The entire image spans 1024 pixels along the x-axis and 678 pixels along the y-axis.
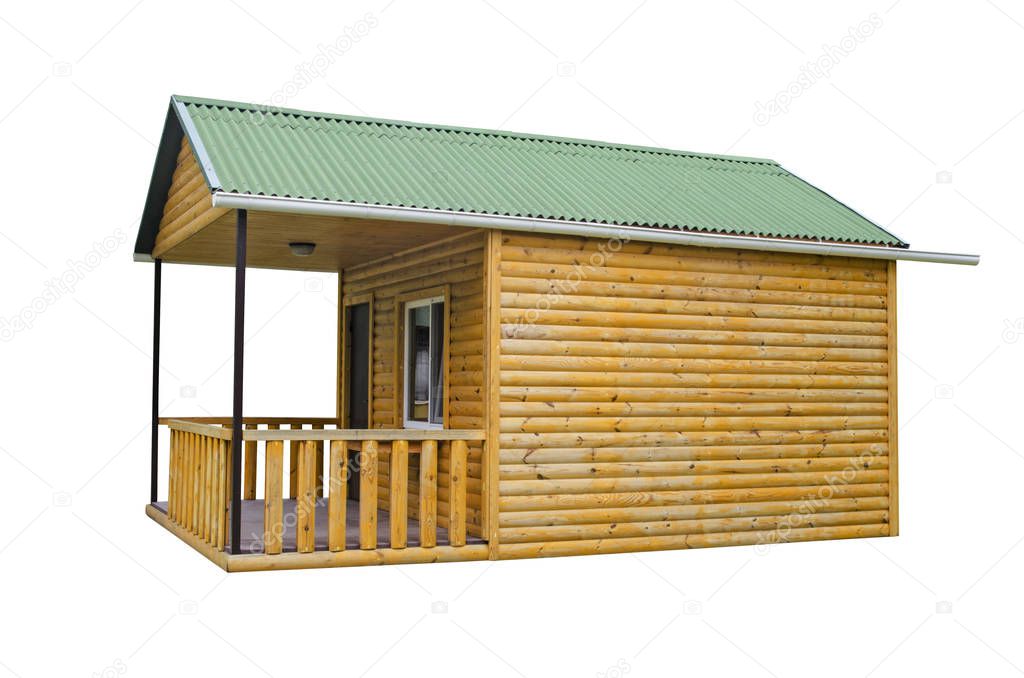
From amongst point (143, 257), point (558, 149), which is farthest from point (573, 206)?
point (143, 257)

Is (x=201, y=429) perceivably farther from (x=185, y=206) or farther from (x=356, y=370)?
(x=356, y=370)

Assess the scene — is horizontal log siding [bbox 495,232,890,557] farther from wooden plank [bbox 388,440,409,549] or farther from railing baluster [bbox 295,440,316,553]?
railing baluster [bbox 295,440,316,553]

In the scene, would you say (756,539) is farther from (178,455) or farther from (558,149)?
(178,455)

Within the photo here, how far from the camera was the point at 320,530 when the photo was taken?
34.4ft

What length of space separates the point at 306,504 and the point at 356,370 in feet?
15.6

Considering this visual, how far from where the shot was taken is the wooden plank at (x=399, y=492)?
948 centimetres

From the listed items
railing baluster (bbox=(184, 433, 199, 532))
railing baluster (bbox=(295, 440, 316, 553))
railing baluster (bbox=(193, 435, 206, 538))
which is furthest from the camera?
railing baluster (bbox=(184, 433, 199, 532))

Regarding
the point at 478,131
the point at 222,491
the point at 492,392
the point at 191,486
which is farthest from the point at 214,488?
the point at 478,131

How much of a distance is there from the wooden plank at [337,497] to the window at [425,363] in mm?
2267

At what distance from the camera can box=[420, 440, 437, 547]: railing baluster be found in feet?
31.4

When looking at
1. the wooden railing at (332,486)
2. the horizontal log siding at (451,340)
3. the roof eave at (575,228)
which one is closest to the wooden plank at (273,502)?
the wooden railing at (332,486)

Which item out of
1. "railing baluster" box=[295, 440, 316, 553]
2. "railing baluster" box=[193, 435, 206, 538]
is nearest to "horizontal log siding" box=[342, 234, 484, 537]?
"railing baluster" box=[295, 440, 316, 553]

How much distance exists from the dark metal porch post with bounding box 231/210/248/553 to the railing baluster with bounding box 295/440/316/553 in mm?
464

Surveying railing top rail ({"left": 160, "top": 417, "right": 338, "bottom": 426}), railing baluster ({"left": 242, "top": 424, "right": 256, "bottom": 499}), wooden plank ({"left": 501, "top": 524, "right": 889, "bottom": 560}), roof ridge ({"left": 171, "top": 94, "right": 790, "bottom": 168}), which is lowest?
wooden plank ({"left": 501, "top": 524, "right": 889, "bottom": 560})
